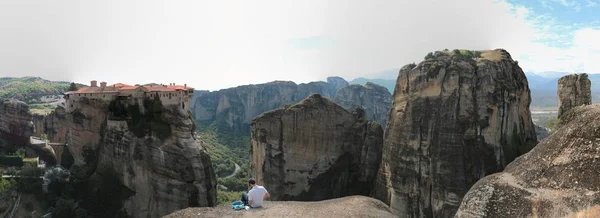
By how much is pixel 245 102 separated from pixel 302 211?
5371 inches

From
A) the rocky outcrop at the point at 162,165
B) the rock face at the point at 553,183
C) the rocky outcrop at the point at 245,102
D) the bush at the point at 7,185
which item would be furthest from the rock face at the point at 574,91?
the rocky outcrop at the point at 245,102

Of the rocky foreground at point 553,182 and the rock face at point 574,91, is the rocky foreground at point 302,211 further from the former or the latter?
the rock face at point 574,91

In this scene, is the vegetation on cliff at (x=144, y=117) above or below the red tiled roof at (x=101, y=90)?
below

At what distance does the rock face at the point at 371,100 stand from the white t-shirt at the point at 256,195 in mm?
106471

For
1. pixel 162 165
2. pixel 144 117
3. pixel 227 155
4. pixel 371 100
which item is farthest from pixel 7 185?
pixel 371 100

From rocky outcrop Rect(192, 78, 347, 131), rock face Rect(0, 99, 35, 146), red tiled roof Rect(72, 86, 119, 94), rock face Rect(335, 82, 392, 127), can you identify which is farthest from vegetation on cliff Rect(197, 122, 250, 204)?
rock face Rect(335, 82, 392, 127)

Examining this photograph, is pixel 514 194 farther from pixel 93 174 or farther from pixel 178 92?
pixel 178 92

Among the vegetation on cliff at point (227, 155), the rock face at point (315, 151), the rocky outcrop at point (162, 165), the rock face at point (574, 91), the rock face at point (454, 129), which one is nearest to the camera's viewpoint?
the rock face at point (574, 91)

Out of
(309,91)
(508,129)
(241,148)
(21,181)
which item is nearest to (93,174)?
(21,181)

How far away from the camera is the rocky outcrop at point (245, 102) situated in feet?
470

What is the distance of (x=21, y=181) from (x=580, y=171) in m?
44.2

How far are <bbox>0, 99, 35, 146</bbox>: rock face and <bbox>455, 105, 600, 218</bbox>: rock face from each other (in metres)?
54.6

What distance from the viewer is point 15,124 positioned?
4797cm

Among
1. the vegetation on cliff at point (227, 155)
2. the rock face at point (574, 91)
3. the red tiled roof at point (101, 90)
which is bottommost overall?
the vegetation on cliff at point (227, 155)
